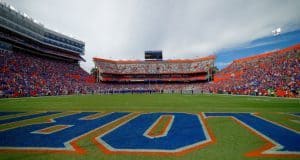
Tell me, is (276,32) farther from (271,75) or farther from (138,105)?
(138,105)

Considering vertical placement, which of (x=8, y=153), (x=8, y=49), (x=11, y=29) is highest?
(x=11, y=29)

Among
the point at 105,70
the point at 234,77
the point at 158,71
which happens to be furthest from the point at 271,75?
the point at 105,70

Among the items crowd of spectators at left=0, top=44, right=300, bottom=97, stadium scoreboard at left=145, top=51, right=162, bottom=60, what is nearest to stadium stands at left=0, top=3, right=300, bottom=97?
crowd of spectators at left=0, top=44, right=300, bottom=97

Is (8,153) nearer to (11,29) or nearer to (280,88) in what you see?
(280,88)

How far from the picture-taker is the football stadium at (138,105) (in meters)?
4.42

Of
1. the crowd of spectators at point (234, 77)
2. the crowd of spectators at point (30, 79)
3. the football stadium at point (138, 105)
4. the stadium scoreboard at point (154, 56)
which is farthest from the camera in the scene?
the stadium scoreboard at point (154, 56)

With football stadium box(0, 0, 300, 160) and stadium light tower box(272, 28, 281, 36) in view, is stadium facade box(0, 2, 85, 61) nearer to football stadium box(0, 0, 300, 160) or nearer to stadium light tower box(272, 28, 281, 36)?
football stadium box(0, 0, 300, 160)

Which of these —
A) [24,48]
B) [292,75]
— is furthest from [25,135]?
[24,48]

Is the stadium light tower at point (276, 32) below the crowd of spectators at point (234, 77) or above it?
above

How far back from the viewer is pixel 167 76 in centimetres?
7281

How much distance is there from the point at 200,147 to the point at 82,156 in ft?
9.18

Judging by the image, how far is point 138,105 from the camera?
1596cm

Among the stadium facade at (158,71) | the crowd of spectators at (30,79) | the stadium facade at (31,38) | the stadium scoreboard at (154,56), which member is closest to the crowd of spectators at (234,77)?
the crowd of spectators at (30,79)

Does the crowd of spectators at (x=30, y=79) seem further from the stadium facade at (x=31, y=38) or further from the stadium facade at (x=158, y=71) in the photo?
the stadium facade at (x=158, y=71)
